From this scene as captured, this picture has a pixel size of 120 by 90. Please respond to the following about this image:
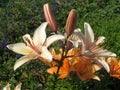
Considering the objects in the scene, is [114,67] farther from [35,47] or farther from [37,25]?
[37,25]

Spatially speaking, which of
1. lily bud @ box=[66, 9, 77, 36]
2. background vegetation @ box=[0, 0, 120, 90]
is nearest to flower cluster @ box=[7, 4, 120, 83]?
lily bud @ box=[66, 9, 77, 36]

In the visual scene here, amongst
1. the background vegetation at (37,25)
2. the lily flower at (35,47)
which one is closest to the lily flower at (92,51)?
the lily flower at (35,47)

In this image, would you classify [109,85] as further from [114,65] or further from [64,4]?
[64,4]

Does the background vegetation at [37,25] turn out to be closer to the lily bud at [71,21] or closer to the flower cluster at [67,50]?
the flower cluster at [67,50]

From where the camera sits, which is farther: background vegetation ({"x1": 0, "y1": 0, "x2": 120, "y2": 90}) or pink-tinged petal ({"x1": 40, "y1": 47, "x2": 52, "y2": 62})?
background vegetation ({"x1": 0, "y1": 0, "x2": 120, "y2": 90})

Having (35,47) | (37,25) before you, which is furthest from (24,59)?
(37,25)

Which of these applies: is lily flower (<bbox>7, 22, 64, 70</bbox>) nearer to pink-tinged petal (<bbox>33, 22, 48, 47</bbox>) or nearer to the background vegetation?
pink-tinged petal (<bbox>33, 22, 48, 47</bbox>)
